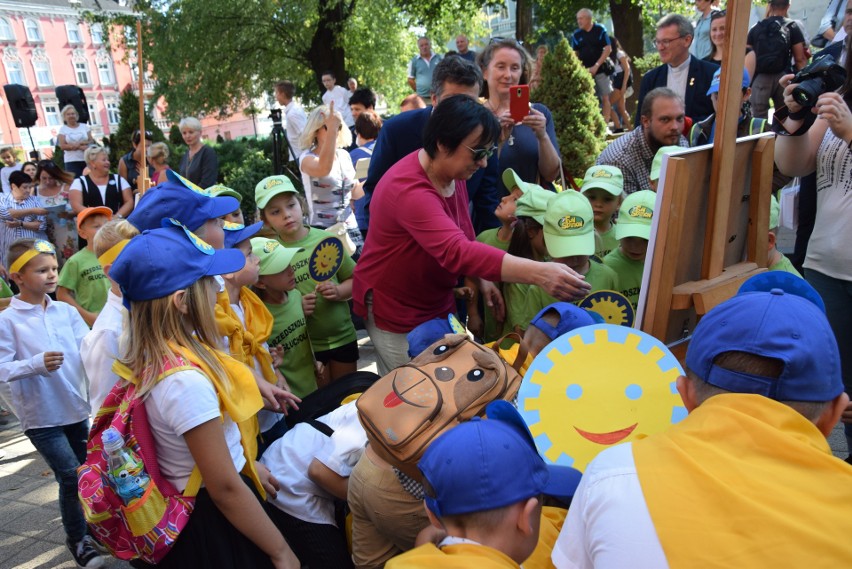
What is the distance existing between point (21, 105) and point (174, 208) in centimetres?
1586

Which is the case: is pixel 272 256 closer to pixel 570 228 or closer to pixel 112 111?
pixel 570 228

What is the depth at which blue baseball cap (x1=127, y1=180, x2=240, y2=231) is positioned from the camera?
2586 millimetres

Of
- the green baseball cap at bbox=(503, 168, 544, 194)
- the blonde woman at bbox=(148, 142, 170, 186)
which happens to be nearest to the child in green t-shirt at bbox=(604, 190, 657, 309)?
the green baseball cap at bbox=(503, 168, 544, 194)

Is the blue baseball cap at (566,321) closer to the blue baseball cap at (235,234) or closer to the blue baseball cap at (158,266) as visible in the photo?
the blue baseball cap at (158,266)

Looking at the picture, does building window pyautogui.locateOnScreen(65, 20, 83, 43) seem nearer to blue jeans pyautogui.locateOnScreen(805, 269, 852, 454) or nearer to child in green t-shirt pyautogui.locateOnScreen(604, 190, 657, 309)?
child in green t-shirt pyautogui.locateOnScreen(604, 190, 657, 309)

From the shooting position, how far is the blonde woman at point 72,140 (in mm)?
10359

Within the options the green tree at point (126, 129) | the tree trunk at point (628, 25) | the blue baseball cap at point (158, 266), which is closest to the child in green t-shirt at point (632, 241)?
the blue baseball cap at point (158, 266)

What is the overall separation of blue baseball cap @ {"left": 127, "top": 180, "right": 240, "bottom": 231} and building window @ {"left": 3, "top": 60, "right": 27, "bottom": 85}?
53367mm

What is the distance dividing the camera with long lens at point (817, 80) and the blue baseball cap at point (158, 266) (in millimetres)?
2248

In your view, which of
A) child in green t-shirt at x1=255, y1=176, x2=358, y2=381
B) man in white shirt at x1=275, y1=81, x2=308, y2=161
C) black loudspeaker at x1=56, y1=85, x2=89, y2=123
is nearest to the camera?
child in green t-shirt at x1=255, y1=176, x2=358, y2=381

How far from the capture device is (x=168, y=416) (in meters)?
1.85

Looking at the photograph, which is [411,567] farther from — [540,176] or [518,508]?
[540,176]

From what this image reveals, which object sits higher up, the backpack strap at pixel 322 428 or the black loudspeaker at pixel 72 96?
the black loudspeaker at pixel 72 96

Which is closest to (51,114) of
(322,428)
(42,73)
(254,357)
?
(42,73)
